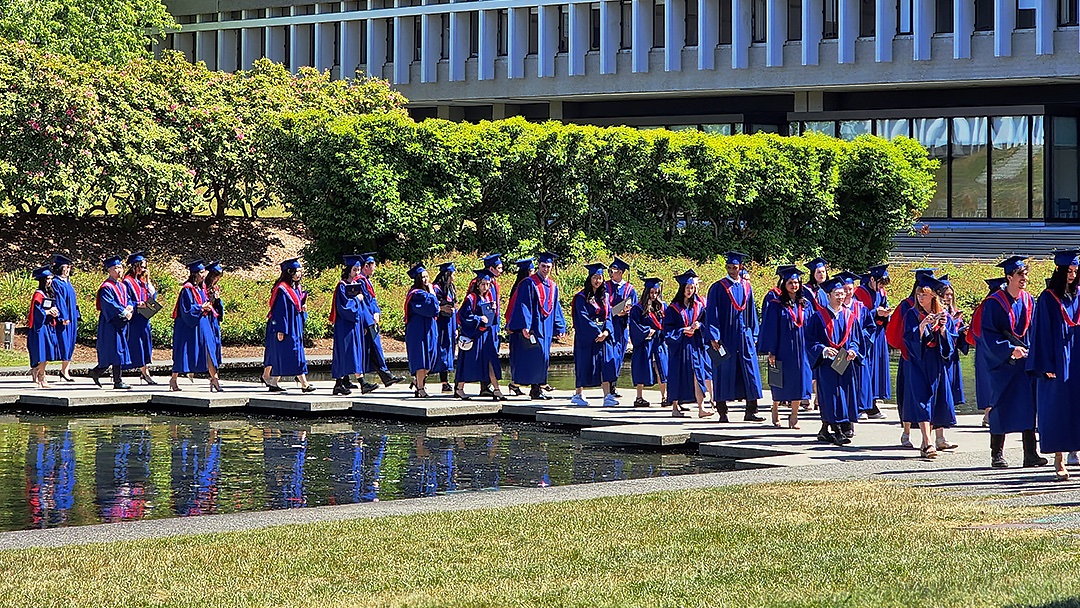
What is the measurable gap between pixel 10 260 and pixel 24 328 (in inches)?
350

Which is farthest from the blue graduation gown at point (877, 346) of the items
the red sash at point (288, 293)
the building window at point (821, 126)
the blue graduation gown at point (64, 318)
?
the building window at point (821, 126)

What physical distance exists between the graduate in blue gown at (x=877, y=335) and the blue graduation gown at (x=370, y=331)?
5440 mm

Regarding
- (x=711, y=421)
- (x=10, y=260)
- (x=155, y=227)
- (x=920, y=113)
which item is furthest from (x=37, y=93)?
(x=920, y=113)

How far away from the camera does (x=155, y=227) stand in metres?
38.6

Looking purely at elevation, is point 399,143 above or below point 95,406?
above

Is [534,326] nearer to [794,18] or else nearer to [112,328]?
[112,328]

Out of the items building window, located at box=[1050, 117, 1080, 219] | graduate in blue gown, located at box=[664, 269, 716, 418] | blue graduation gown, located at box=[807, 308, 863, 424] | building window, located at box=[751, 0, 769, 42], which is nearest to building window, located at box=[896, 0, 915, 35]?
building window, located at box=[751, 0, 769, 42]

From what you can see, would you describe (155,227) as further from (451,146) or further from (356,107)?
(451,146)

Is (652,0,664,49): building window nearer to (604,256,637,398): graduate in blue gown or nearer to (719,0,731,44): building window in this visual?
(719,0,731,44): building window

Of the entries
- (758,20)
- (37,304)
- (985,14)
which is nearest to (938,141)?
(985,14)

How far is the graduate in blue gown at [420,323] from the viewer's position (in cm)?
1925

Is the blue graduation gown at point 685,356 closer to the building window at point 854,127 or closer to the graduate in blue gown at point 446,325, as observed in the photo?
the graduate in blue gown at point 446,325

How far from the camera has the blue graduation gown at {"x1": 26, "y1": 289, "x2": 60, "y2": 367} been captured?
20.0 meters

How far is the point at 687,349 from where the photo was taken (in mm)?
16766
